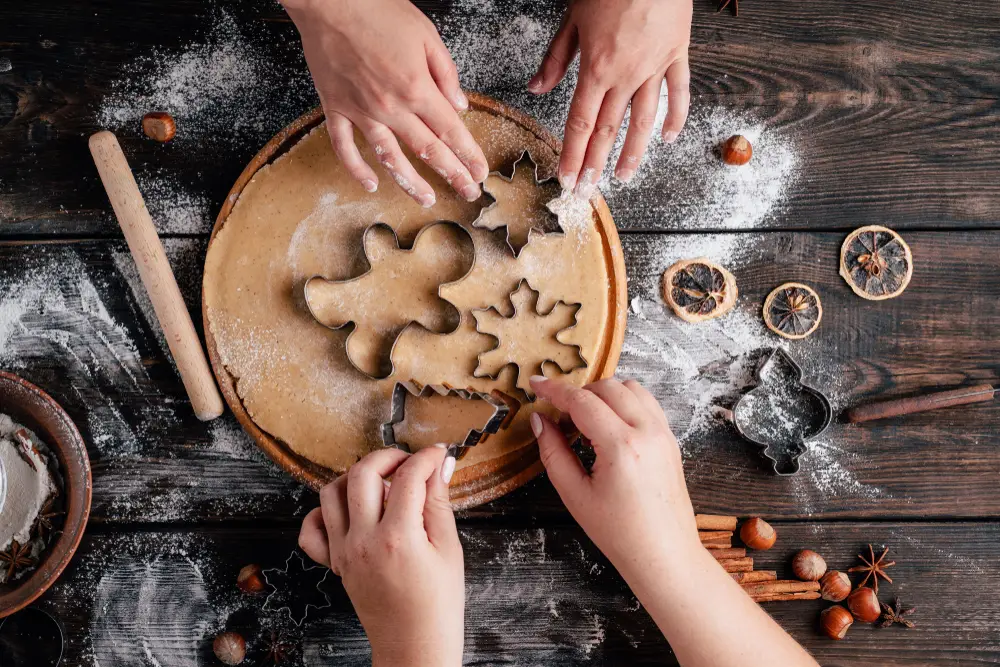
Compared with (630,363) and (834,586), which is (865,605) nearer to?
(834,586)

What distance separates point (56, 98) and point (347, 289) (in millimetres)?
840

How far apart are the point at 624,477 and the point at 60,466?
119 centimetres

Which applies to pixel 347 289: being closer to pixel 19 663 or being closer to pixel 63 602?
pixel 63 602

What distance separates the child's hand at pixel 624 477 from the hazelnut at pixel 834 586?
0.40 metres

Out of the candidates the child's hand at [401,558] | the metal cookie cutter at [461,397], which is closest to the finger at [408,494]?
the child's hand at [401,558]

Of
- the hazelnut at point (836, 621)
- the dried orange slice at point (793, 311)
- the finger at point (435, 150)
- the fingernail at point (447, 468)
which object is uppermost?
the finger at point (435, 150)

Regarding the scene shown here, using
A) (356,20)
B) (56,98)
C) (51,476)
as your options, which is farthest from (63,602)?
(356,20)

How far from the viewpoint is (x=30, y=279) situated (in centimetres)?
150

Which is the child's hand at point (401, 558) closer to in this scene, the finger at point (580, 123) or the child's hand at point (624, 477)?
the child's hand at point (624, 477)

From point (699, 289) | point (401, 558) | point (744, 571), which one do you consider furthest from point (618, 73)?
point (744, 571)

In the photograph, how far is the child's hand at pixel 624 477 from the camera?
1.21 m

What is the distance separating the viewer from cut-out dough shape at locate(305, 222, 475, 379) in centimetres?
137

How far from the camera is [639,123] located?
1.29 metres

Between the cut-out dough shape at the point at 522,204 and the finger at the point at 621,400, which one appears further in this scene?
the cut-out dough shape at the point at 522,204
